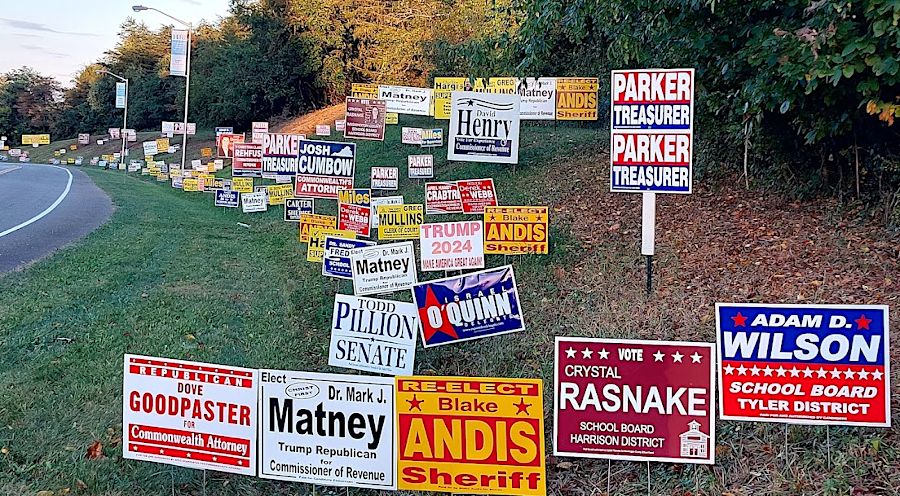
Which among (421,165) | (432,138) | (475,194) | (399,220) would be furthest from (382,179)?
(399,220)

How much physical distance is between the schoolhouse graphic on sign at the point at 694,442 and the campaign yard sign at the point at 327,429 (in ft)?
5.61

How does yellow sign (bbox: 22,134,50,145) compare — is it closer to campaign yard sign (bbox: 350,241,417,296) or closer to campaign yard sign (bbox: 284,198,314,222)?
campaign yard sign (bbox: 284,198,314,222)

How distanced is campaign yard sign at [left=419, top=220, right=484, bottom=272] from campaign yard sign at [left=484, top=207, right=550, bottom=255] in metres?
0.81

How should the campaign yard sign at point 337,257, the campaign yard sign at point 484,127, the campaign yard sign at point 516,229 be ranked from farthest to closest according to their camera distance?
the campaign yard sign at point 484,127 → the campaign yard sign at point 516,229 → the campaign yard sign at point 337,257

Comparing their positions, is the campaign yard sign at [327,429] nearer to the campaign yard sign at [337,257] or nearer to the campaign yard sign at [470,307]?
the campaign yard sign at [470,307]

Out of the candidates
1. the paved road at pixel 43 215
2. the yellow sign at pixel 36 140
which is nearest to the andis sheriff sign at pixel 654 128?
the paved road at pixel 43 215

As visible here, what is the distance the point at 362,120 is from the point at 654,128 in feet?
51.0

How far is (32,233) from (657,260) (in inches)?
534

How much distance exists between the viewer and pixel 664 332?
8078 mm

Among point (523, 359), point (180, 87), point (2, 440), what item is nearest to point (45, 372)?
point (2, 440)

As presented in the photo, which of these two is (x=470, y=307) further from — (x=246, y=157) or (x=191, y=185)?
(x=191, y=185)

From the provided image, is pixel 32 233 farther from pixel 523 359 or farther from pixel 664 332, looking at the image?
pixel 664 332

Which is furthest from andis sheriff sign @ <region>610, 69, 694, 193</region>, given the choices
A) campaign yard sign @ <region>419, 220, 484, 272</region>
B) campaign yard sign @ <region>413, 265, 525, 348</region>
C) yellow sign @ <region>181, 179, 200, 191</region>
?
yellow sign @ <region>181, 179, 200, 191</region>

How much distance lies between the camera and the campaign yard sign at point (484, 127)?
1465 centimetres
